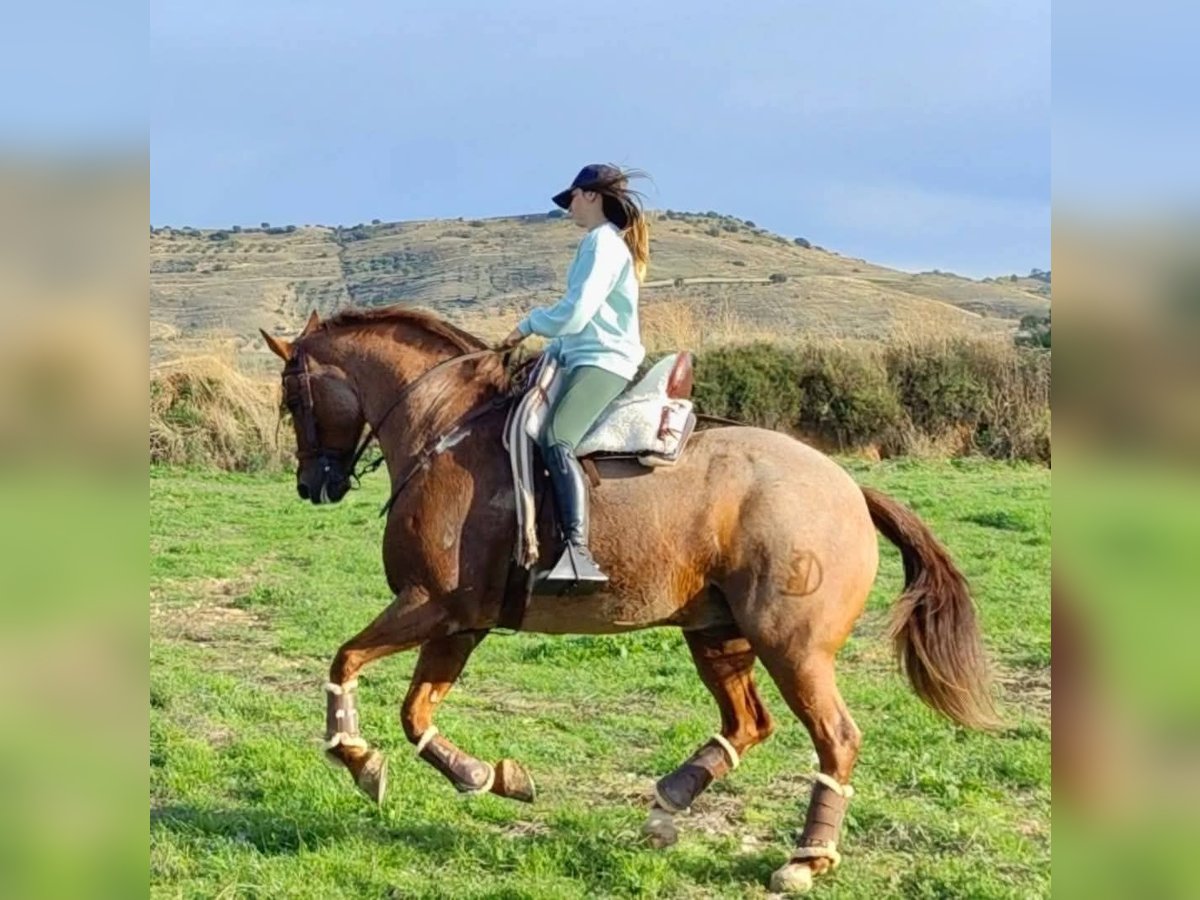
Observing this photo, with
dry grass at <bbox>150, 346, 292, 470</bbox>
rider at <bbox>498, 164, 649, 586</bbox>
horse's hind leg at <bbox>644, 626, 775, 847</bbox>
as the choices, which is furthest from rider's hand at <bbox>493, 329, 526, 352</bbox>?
dry grass at <bbox>150, 346, 292, 470</bbox>

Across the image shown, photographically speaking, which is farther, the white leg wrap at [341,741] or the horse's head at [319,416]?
the horse's head at [319,416]

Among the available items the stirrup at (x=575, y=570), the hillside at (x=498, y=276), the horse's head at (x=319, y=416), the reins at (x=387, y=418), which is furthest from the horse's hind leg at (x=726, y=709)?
the hillside at (x=498, y=276)

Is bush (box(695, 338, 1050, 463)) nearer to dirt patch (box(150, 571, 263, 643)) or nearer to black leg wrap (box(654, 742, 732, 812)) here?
dirt patch (box(150, 571, 263, 643))

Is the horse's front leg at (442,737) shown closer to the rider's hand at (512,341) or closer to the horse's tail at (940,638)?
the rider's hand at (512,341)

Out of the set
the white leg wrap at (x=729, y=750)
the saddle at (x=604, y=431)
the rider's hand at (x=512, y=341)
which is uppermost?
the rider's hand at (x=512, y=341)

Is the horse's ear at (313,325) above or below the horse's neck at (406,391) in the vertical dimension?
above

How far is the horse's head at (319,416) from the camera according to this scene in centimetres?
536

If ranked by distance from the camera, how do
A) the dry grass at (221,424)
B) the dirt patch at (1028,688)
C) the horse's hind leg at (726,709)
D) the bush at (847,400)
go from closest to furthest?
the horse's hind leg at (726,709), the dirt patch at (1028,688), the dry grass at (221,424), the bush at (847,400)

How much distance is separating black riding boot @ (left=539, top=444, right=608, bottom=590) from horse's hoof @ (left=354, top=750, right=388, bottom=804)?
1.14m

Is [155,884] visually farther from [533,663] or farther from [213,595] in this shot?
[213,595]

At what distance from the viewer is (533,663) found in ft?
28.1

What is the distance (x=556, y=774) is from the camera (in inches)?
240

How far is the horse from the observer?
468 centimetres
